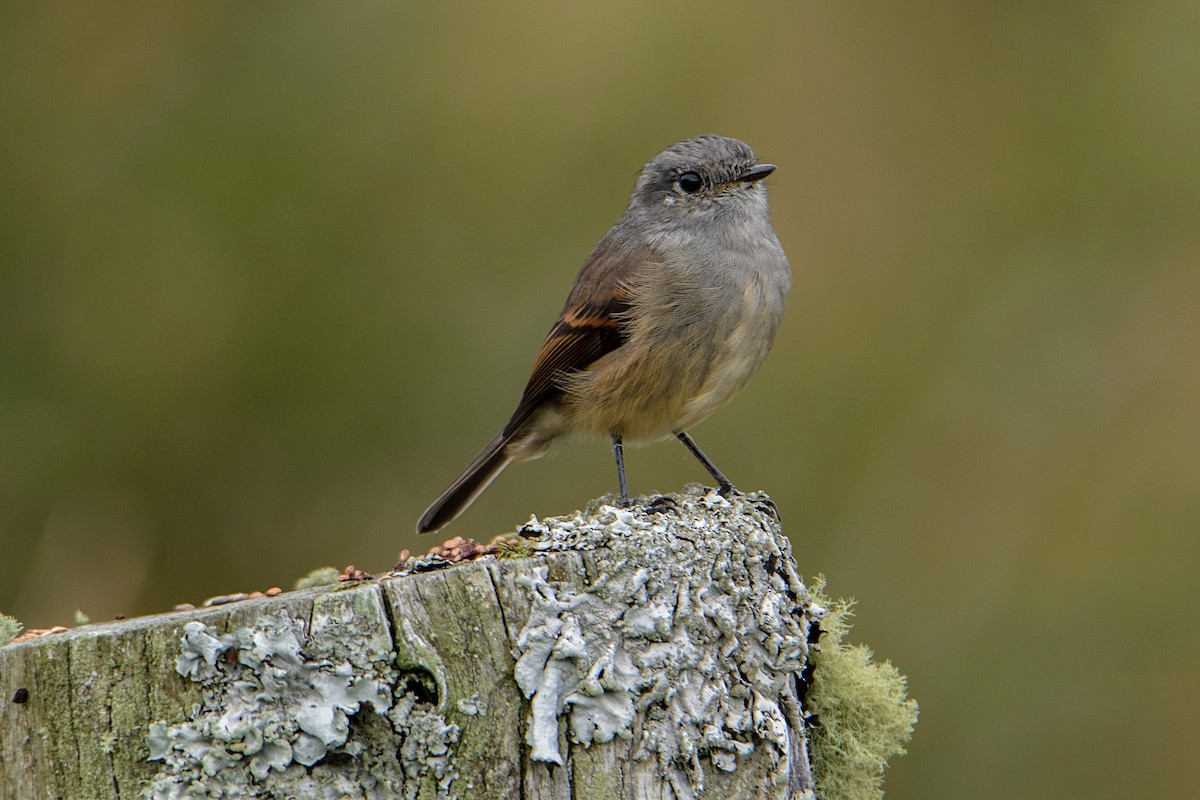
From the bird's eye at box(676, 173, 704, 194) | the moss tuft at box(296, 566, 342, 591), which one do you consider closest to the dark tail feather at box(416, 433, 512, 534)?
the bird's eye at box(676, 173, 704, 194)

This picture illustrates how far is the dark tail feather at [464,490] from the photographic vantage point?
4777 mm

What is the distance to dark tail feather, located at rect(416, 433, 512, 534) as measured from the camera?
4.78 m

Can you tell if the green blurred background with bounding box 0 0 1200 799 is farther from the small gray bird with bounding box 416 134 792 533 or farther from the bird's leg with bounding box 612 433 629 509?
the bird's leg with bounding box 612 433 629 509

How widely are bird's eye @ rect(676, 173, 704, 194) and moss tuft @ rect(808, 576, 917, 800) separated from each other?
87.4 inches

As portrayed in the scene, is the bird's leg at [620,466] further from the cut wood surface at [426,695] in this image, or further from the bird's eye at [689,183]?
the cut wood surface at [426,695]

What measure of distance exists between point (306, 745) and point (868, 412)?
3759mm

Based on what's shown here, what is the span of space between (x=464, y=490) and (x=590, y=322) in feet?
2.85

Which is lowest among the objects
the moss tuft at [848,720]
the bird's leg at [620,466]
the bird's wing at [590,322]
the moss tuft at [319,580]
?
the moss tuft at [848,720]

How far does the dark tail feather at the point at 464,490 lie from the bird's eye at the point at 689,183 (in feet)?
3.83

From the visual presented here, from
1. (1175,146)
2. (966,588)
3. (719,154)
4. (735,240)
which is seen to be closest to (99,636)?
(735,240)

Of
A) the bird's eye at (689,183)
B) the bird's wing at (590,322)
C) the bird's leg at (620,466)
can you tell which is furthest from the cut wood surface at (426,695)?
the bird's eye at (689,183)

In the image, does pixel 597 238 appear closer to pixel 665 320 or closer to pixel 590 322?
pixel 590 322

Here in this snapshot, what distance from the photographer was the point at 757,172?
4758 millimetres

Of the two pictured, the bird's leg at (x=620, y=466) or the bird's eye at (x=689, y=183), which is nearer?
the bird's leg at (x=620, y=466)
